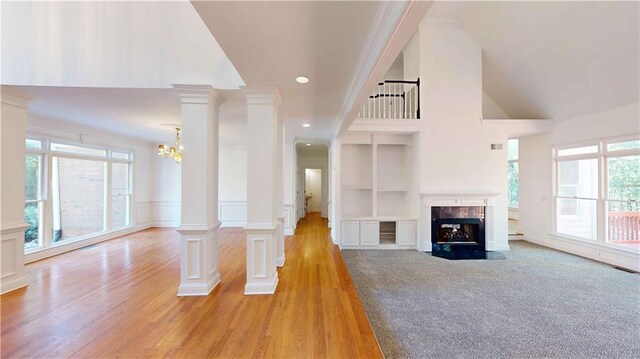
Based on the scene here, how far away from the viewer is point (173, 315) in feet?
8.13

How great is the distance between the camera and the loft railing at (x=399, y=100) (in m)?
5.37

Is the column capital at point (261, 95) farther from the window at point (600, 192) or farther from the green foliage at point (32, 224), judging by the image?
the window at point (600, 192)

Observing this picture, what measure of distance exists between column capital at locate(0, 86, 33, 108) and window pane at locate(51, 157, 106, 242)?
2.18 m

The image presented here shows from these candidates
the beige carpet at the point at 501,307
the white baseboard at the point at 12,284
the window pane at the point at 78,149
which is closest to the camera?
the beige carpet at the point at 501,307

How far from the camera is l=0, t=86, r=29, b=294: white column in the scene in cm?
303

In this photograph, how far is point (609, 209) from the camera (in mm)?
4441

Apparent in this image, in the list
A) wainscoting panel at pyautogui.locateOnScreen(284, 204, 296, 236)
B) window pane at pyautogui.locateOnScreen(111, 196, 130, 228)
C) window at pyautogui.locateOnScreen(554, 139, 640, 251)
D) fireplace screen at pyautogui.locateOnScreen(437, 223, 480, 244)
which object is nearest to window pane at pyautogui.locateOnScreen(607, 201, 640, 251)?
window at pyautogui.locateOnScreen(554, 139, 640, 251)

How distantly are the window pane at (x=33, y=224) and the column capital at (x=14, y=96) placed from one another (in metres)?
2.27

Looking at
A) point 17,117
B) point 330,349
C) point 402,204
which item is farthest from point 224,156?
point 330,349

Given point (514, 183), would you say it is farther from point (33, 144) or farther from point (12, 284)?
point (33, 144)

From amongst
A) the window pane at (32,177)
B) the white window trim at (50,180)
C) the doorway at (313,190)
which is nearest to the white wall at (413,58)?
the doorway at (313,190)

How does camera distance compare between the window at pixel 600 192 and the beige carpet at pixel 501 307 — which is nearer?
the beige carpet at pixel 501 307

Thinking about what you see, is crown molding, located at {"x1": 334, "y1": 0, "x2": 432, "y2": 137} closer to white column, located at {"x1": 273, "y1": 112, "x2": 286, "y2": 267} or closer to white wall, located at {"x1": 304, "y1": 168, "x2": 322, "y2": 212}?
white column, located at {"x1": 273, "y1": 112, "x2": 286, "y2": 267}

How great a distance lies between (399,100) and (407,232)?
3284 mm
